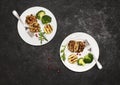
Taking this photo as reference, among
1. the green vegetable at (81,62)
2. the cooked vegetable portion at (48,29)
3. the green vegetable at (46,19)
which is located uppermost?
the green vegetable at (46,19)

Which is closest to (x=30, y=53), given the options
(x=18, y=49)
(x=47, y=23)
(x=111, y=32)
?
(x=18, y=49)

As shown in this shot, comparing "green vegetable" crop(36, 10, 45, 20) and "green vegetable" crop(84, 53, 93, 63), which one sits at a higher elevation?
"green vegetable" crop(36, 10, 45, 20)

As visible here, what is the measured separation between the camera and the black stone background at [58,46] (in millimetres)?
1714

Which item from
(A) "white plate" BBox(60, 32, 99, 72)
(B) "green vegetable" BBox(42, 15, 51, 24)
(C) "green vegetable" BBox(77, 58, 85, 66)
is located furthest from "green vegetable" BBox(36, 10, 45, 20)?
(C) "green vegetable" BBox(77, 58, 85, 66)

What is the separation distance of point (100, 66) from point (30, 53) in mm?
371

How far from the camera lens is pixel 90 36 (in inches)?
66.9

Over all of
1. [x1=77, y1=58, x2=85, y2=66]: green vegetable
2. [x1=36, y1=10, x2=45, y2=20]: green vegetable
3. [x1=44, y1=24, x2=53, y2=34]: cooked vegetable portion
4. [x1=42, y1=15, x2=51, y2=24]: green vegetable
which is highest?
[x1=36, y1=10, x2=45, y2=20]: green vegetable

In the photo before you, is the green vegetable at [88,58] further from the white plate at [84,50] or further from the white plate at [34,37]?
the white plate at [34,37]

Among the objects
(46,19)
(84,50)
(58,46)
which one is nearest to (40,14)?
(46,19)

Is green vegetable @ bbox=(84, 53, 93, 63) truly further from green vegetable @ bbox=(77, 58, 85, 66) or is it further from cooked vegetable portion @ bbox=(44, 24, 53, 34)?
cooked vegetable portion @ bbox=(44, 24, 53, 34)

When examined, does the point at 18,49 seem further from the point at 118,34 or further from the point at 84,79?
the point at 118,34

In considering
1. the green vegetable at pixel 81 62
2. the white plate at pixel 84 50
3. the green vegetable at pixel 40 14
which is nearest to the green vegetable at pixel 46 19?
the green vegetable at pixel 40 14

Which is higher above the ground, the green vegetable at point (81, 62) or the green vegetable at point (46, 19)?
the green vegetable at point (46, 19)

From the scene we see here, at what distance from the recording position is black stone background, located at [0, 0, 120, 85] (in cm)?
171
